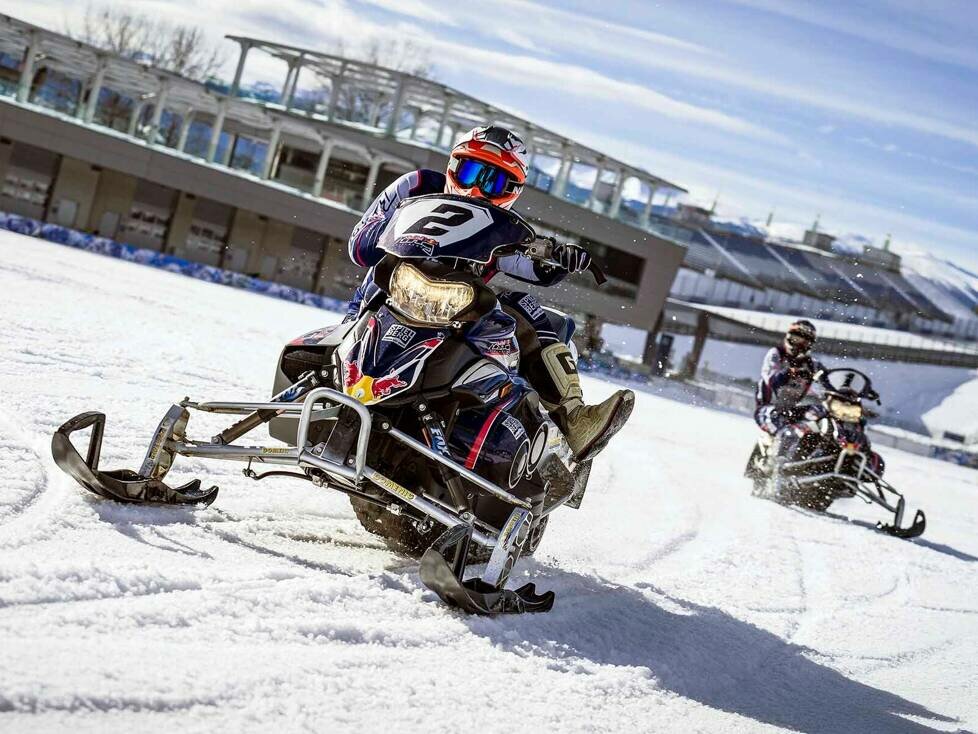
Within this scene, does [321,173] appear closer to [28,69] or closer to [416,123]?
[416,123]

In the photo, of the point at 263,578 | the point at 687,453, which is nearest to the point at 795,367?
the point at 687,453

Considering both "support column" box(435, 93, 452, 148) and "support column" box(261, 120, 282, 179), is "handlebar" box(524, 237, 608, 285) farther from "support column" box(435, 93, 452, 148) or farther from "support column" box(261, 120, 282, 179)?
"support column" box(435, 93, 452, 148)

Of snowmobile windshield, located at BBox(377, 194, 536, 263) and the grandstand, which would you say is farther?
the grandstand

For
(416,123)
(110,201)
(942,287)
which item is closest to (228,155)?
(110,201)

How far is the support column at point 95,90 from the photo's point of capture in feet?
116

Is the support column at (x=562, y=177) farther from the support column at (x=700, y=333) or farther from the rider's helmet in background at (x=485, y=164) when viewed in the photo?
the rider's helmet in background at (x=485, y=164)

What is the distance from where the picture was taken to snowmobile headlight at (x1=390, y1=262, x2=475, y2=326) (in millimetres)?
4430

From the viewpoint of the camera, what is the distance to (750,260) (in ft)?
210

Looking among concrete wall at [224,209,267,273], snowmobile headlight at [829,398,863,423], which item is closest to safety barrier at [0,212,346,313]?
concrete wall at [224,209,267,273]

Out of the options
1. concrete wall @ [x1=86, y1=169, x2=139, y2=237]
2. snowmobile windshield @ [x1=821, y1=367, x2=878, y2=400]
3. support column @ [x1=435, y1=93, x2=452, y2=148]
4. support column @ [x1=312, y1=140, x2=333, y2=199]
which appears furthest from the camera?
support column @ [x1=435, y1=93, x2=452, y2=148]

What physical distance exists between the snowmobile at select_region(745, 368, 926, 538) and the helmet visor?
7.37 metres

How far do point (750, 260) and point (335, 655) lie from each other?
63086 mm

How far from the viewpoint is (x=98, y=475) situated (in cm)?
425

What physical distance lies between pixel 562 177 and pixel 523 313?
35.4 meters
